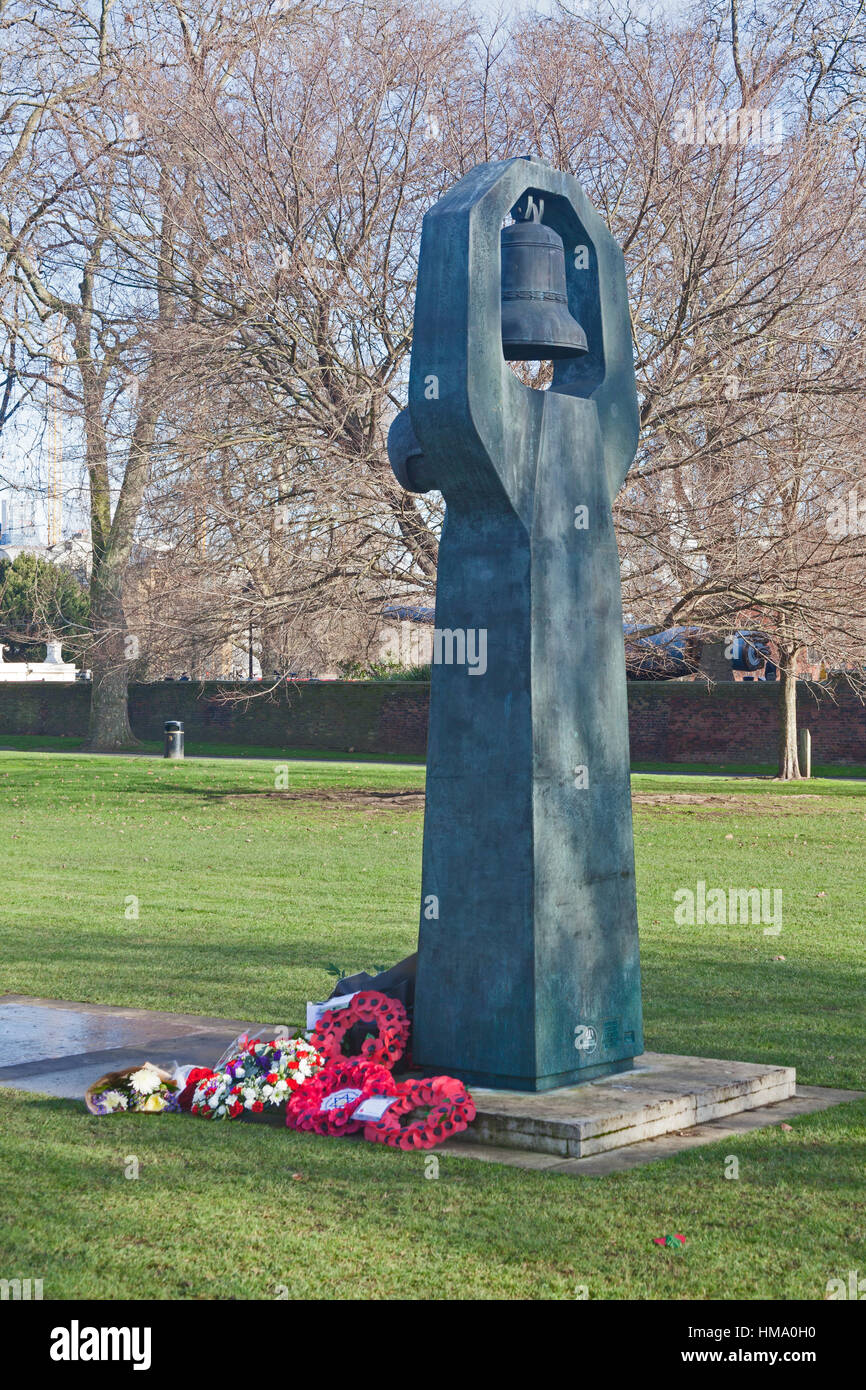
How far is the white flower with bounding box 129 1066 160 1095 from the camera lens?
21.8 feet

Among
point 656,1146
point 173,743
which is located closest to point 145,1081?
point 656,1146

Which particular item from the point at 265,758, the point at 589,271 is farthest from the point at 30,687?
the point at 589,271

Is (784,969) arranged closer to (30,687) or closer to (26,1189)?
(26,1189)

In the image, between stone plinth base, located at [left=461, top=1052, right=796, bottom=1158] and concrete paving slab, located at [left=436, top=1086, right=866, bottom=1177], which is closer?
concrete paving slab, located at [left=436, top=1086, right=866, bottom=1177]

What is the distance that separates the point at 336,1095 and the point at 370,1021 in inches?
21.4

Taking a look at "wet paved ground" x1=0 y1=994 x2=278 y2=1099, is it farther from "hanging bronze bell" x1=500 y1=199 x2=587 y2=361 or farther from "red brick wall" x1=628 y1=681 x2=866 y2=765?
"red brick wall" x1=628 y1=681 x2=866 y2=765

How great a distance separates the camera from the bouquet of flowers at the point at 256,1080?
21.8 feet

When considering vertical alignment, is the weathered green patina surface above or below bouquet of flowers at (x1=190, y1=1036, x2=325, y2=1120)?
above

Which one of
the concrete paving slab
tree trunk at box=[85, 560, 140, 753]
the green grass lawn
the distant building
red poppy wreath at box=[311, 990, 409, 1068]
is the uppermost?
the distant building

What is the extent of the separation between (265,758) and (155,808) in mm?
11885

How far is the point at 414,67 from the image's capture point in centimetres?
1988

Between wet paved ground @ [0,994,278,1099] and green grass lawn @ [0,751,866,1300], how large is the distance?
11.6 inches

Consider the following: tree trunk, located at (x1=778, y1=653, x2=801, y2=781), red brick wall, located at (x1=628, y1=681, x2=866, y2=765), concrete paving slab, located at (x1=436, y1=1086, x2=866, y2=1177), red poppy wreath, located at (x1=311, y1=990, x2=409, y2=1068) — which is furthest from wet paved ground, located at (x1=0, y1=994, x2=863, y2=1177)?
red brick wall, located at (x1=628, y1=681, x2=866, y2=765)

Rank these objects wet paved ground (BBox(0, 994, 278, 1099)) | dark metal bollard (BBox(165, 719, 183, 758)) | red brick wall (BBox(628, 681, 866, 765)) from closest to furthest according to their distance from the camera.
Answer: wet paved ground (BBox(0, 994, 278, 1099)) < red brick wall (BBox(628, 681, 866, 765)) < dark metal bollard (BBox(165, 719, 183, 758))
